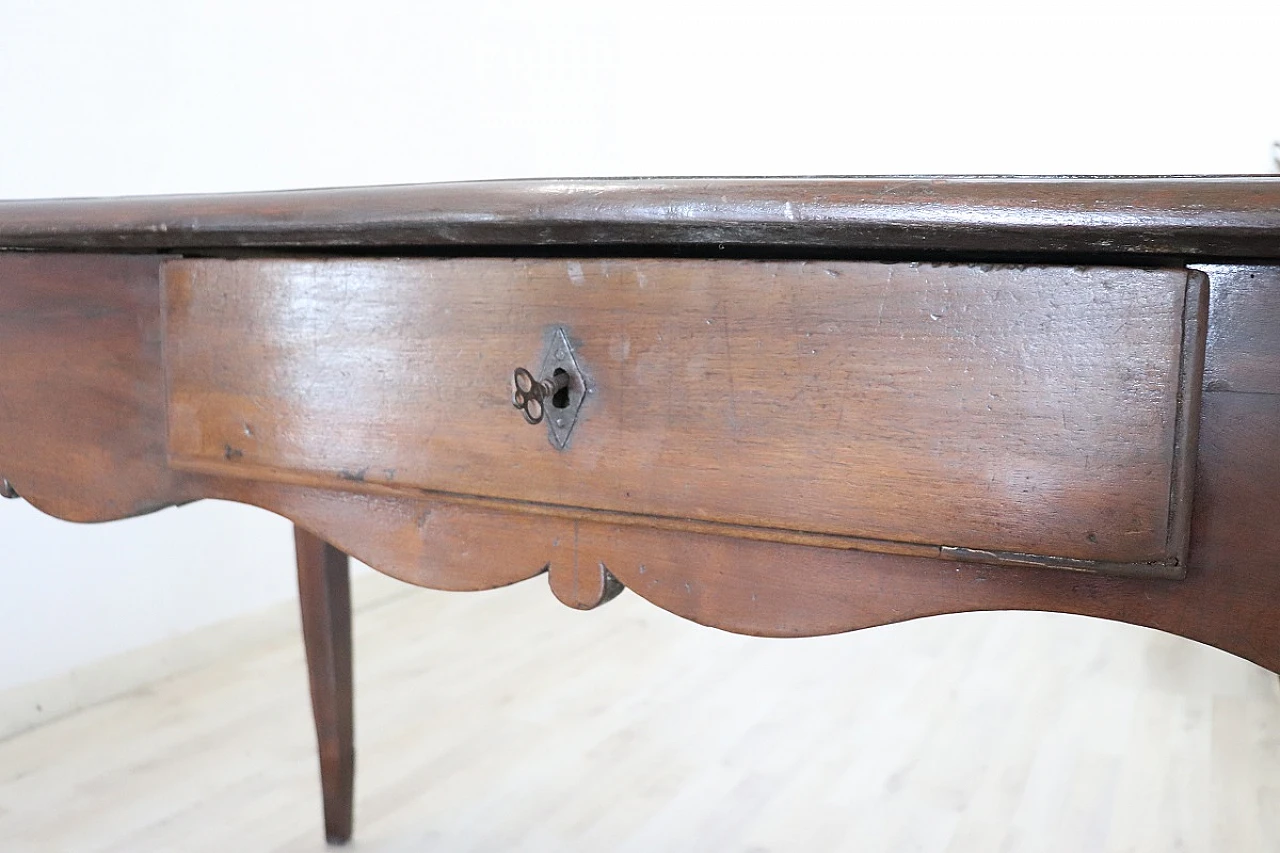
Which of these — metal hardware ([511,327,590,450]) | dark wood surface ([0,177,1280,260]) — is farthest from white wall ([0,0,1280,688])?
metal hardware ([511,327,590,450])

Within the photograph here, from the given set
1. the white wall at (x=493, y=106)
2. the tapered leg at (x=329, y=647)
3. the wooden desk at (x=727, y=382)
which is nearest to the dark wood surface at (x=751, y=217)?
the wooden desk at (x=727, y=382)

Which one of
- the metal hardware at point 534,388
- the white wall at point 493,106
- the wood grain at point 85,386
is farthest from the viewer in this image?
the white wall at point 493,106

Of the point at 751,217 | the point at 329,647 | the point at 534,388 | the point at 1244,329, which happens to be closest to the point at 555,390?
the point at 534,388

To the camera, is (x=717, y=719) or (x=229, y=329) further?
(x=717, y=719)

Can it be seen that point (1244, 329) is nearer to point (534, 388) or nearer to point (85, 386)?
point (534, 388)

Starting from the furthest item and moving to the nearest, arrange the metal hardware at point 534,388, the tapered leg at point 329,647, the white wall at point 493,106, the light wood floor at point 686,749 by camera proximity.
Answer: the white wall at point 493,106 < the light wood floor at point 686,749 < the tapered leg at point 329,647 < the metal hardware at point 534,388

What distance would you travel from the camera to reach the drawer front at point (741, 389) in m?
0.45

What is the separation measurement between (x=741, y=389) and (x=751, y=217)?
75 mm

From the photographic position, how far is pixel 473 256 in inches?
22.0

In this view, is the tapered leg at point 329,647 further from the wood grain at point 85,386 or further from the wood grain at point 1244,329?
the wood grain at point 1244,329

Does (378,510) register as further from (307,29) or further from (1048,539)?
(307,29)

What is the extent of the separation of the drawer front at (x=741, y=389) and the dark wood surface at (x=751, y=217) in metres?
0.01

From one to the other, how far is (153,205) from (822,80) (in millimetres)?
2418

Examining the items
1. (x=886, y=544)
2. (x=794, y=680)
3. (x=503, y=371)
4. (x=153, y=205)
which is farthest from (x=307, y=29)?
(x=886, y=544)
